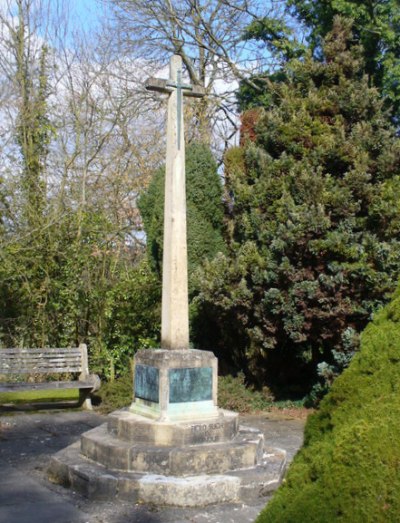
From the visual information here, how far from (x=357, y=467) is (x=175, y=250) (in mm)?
4589

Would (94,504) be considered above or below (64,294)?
below

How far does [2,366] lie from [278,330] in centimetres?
451

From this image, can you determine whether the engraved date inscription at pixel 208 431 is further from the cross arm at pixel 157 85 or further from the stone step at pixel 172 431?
the cross arm at pixel 157 85

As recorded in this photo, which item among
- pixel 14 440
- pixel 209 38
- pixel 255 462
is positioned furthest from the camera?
pixel 209 38

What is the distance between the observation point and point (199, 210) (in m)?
12.0

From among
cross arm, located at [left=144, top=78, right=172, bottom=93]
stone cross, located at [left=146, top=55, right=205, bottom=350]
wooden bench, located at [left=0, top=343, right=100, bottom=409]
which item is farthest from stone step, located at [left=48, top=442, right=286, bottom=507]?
wooden bench, located at [left=0, top=343, right=100, bottom=409]

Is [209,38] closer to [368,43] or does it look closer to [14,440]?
[368,43]

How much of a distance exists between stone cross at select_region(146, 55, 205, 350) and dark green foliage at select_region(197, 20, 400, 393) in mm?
3278

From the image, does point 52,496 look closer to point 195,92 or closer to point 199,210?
point 195,92

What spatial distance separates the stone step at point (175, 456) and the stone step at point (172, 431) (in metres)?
0.07

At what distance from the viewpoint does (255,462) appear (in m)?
6.32

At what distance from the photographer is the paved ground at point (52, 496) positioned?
17.4 feet

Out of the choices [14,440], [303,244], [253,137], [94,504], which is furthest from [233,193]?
[94,504]

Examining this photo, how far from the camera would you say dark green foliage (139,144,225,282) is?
1190 centimetres
